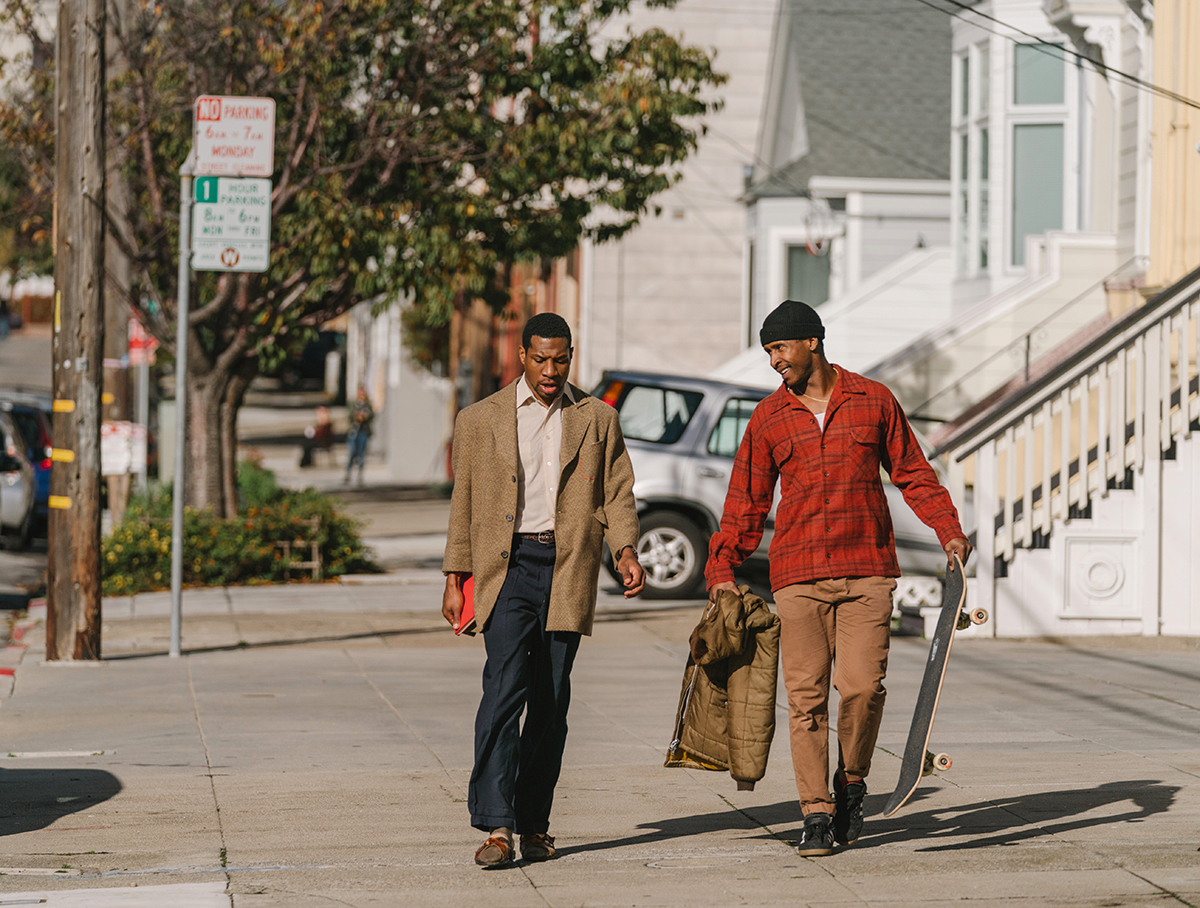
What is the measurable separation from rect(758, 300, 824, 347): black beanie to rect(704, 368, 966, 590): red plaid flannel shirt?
224mm

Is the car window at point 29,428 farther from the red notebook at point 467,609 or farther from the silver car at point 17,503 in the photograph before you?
the red notebook at point 467,609

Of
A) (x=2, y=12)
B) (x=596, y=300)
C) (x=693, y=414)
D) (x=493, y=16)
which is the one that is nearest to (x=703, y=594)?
(x=693, y=414)

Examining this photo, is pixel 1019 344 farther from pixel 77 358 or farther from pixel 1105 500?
pixel 77 358

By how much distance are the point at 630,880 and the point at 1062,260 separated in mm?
14487

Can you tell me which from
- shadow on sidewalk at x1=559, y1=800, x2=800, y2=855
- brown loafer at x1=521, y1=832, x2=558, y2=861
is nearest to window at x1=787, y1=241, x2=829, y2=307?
shadow on sidewalk at x1=559, y1=800, x2=800, y2=855

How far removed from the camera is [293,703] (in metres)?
9.80

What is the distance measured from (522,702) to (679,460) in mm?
9270

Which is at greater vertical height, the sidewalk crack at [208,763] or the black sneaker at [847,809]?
the black sneaker at [847,809]

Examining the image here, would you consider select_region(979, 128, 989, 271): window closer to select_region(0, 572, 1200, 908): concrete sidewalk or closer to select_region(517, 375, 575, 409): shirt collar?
select_region(0, 572, 1200, 908): concrete sidewalk

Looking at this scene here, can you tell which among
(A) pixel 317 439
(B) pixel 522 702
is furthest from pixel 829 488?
(A) pixel 317 439

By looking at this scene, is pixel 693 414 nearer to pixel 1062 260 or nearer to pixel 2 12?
pixel 1062 260

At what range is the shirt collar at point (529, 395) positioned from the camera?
6.02 meters

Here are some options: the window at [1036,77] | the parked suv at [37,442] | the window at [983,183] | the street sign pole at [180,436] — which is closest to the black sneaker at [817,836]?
the street sign pole at [180,436]

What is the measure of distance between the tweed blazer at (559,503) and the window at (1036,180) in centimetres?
1559
